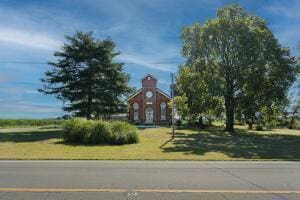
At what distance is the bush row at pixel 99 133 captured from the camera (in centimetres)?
2992

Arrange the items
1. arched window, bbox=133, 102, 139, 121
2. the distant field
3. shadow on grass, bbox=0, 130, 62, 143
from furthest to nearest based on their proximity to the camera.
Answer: arched window, bbox=133, 102, 139, 121 < the distant field < shadow on grass, bbox=0, 130, 62, 143

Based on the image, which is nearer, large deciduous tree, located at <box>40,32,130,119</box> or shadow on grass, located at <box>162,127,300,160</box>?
shadow on grass, located at <box>162,127,300,160</box>

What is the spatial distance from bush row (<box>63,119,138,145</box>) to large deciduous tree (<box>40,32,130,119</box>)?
13.9 meters

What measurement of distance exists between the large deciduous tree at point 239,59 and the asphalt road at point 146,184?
32.6 meters

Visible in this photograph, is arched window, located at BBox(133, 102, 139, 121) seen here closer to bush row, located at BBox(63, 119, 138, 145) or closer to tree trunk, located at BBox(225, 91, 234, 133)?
tree trunk, located at BBox(225, 91, 234, 133)

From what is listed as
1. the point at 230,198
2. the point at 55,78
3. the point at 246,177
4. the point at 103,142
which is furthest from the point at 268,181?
the point at 55,78

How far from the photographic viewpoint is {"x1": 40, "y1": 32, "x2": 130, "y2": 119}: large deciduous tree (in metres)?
45.0

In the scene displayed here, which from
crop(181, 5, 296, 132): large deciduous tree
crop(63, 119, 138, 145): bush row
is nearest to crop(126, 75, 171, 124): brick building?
crop(181, 5, 296, 132): large deciduous tree

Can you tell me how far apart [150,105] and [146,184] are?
206 ft

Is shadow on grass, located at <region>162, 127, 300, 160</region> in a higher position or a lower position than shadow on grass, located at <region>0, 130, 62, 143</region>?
lower

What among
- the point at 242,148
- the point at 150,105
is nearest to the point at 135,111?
the point at 150,105

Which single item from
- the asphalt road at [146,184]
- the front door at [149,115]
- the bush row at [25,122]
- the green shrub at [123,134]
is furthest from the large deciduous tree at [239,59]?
the asphalt road at [146,184]

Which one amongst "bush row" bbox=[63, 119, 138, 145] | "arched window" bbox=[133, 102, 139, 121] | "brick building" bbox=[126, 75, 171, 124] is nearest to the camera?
"bush row" bbox=[63, 119, 138, 145]

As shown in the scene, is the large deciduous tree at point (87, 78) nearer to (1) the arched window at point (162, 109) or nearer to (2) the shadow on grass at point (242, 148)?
(2) the shadow on grass at point (242, 148)
